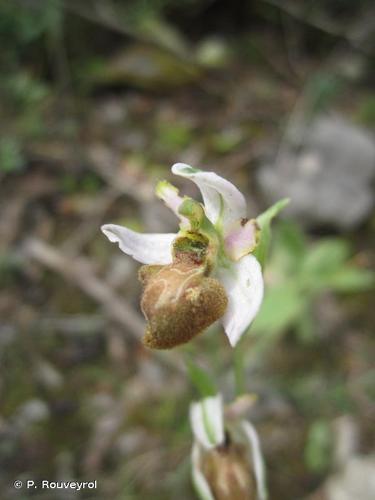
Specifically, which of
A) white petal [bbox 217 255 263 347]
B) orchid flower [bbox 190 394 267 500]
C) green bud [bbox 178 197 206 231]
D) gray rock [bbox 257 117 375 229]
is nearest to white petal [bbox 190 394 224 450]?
orchid flower [bbox 190 394 267 500]

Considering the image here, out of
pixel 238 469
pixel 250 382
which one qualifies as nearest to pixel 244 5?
pixel 250 382

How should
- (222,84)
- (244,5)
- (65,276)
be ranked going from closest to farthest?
(65,276) → (222,84) → (244,5)

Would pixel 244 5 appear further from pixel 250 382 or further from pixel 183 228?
pixel 183 228
